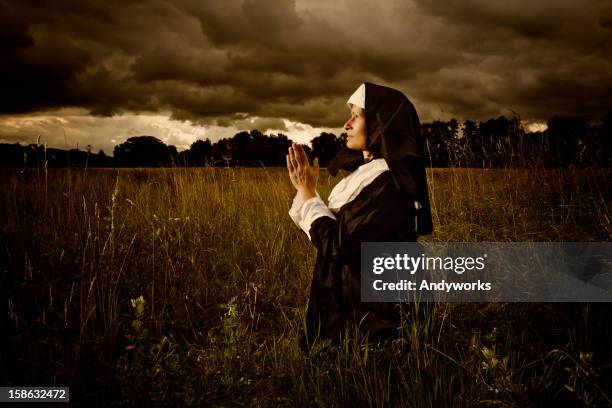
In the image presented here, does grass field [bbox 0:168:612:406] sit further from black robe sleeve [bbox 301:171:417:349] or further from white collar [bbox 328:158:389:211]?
white collar [bbox 328:158:389:211]

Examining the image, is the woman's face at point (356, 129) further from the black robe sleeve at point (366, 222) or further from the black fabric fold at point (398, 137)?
the black robe sleeve at point (366, 222)

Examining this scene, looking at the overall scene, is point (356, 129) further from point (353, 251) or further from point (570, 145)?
point (570, 145)

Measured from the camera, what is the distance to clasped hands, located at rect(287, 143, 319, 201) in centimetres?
192

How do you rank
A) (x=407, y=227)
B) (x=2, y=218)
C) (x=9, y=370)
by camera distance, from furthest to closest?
1. (x=2, y=218)
2. (x=9, y=370)
3. (x=407, y=227)

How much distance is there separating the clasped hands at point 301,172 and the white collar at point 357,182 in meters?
0.15

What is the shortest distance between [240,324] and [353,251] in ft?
2.48

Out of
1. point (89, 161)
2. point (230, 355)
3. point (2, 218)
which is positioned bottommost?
point (230, 355)

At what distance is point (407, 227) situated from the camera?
1779 mm

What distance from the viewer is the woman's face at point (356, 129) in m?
1.91

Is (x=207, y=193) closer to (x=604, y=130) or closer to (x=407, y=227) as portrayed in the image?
(x=407, y=227)

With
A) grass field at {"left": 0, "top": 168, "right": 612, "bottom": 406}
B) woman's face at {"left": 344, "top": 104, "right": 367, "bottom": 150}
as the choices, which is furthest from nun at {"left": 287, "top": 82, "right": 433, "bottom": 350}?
grass field at {"left": 0, "top": 168, "right": 612, "bottom": 406}

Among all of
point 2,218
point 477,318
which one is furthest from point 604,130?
point 2,218

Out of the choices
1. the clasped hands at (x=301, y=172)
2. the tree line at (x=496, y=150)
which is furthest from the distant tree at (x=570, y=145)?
the clasped hands at (x=301, y=172)

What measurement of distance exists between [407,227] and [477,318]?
1.40 m
